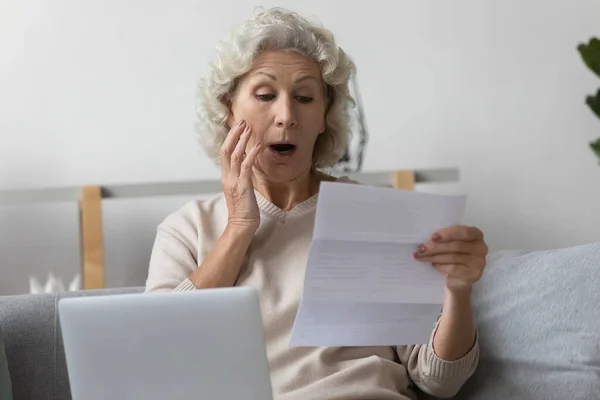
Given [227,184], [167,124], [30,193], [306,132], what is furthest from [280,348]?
[167,124]

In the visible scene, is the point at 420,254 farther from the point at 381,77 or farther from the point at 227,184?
the point at 381,77

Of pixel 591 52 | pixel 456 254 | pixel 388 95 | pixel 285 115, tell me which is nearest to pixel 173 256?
pixel 285 115

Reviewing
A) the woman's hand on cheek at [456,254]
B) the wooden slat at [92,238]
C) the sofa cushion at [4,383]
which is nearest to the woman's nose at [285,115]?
the woman's hand on cheek at [456,254]

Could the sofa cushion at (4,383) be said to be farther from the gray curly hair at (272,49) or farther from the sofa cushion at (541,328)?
the sofa cushion at (541,328)

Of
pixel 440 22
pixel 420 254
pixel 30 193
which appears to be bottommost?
pixel 30 193

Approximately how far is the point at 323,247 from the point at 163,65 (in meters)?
1.82

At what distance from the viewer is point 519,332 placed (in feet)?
5.21

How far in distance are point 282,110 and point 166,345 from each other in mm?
790

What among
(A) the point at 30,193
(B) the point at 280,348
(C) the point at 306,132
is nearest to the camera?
(B) the point at 280,348

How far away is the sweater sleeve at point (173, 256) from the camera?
1637mm

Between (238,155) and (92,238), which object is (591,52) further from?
(92,238)

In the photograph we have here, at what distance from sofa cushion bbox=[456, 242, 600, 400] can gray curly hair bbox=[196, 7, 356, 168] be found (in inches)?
19.0

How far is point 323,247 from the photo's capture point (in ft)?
4.09

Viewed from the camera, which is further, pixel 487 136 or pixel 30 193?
pixel 487 136
